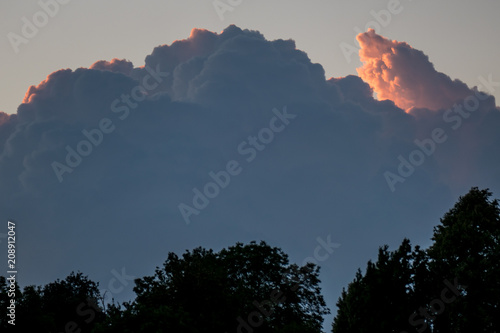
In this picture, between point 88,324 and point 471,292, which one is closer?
point 471,292

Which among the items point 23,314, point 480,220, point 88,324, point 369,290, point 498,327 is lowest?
point 498,327

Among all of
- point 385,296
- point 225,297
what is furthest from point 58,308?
point 385,296

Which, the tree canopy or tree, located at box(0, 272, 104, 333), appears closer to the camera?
the tree canopy

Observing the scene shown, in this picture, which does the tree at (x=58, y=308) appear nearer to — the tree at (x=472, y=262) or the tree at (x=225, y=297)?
the tree at (x=225, y=297)

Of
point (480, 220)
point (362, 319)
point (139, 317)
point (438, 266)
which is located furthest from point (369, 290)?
point (139, 317)

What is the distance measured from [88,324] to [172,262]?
24.1m

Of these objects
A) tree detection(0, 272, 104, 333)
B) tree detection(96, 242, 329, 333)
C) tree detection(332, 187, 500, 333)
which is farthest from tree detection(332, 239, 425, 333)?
tree detection(0, 272, 104, 333)

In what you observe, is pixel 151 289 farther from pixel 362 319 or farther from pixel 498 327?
pixel 498 327

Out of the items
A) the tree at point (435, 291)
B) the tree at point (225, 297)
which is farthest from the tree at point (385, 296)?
the tree at point (225, 297)

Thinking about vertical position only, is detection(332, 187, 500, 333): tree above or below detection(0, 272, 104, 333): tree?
below

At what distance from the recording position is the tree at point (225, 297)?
51.1 metres

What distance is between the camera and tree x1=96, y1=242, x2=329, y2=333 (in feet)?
168

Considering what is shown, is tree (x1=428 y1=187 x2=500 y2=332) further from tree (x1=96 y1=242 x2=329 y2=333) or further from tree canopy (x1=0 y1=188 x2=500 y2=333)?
tree (x1=96 y1=242 x2=329 y2=333)

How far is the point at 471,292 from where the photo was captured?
173 feet
